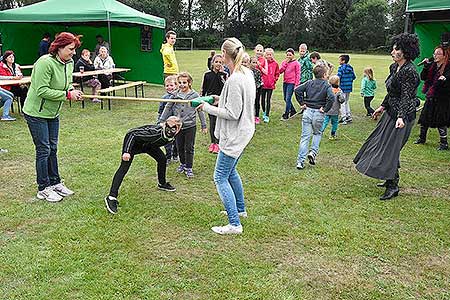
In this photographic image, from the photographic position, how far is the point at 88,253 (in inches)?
143

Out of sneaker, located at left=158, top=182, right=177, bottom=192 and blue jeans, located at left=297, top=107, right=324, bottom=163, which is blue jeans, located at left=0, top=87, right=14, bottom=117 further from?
blue jeans, located at left=297, top=107, right=324, bottom=163

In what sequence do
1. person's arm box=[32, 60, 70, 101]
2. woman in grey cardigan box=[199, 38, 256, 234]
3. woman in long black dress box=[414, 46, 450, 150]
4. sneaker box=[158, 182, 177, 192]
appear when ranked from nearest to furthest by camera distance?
woman in grey cardigan box=[199, 38, 256, 234]
person's arm box=[32, 60, 70, 101]
sneaker box=[158, 182, 177, 192]
woman in long black dress box=[414, 46, 450, 150]

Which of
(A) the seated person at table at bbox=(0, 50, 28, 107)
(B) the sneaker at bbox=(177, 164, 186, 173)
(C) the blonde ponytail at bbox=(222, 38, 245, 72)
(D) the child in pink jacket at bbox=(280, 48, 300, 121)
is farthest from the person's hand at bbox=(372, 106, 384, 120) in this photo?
(A) the seated person at table at bbox=(0, 50, 28, 107)

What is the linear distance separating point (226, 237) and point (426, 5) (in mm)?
6462

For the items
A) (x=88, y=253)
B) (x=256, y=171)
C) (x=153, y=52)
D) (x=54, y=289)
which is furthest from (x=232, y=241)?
(x=153, y=52)

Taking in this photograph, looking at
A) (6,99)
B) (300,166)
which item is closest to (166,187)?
(300,166)

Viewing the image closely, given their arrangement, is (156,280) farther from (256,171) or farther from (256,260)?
(256,171)

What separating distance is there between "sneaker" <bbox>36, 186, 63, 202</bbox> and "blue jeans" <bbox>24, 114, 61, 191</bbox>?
5 centimetres

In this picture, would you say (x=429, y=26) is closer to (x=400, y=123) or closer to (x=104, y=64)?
(x=400, y=123)

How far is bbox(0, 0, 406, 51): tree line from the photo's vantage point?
153 ft

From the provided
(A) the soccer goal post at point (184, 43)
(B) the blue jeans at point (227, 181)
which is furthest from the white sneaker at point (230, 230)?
(A) the soccer goal post at point (184, 43)

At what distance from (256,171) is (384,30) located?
45838mm

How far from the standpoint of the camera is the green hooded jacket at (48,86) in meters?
4.27

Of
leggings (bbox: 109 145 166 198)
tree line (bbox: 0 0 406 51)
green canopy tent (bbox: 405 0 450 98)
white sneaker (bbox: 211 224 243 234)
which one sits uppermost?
tree line (bbox: 0 0 406 51)
